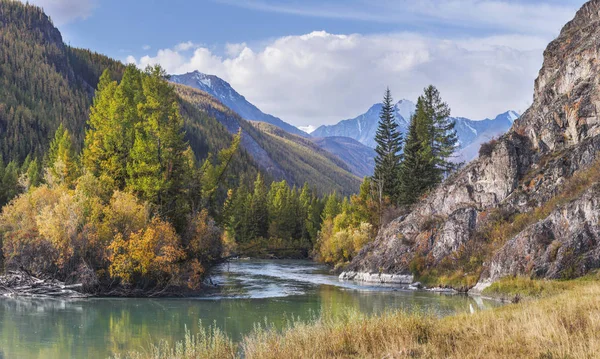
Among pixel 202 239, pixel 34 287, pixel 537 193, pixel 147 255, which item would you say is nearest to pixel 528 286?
pixel 537 193

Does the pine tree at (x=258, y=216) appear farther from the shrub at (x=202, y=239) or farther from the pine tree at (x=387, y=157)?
the shrub at (x=202, y=239)

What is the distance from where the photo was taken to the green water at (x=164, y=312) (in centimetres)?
2477

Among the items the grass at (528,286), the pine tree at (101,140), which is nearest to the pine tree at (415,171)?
the grass at (528,286)

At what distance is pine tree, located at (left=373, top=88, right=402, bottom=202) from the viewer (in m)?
86.5

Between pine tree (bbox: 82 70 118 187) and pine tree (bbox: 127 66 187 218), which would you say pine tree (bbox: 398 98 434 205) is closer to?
pine tree (bbox: 127 66 187 218)

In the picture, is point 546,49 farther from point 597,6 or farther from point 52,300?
point 52,300

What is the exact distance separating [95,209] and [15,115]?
156062 millimetres

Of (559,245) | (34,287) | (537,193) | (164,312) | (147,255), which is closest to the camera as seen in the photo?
(164,312)

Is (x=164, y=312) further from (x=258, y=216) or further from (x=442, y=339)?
(x=258, y=216)

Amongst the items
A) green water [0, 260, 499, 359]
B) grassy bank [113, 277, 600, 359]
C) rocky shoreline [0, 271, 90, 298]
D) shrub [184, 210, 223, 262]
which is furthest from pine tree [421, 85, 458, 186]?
grassy bank [113, 277, 600, 359]

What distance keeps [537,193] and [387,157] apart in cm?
3795

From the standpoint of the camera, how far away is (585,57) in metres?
56.9

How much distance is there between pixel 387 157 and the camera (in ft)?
290

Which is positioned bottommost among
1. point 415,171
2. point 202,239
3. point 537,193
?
point 202,239
